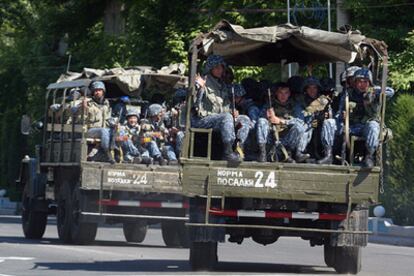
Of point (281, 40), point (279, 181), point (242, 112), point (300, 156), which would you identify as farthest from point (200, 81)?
point (279, 181)

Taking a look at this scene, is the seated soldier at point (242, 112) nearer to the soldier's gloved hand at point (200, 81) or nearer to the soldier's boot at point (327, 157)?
the soldier's gloved hand at point (200, 81)

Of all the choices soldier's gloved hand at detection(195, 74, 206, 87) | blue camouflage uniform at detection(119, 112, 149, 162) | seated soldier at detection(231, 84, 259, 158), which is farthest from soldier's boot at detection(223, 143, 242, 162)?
blue camouflage uniform at detection(119, 112, 149, 162)

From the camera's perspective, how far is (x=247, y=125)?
16500mm

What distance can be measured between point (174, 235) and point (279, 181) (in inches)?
316

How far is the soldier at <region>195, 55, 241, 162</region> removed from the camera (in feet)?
53.3

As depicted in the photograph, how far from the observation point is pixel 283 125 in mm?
16781

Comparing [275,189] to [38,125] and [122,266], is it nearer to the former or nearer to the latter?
[122,266]

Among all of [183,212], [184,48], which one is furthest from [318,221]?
[184,48]

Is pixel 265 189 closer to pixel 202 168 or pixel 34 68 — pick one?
pixel 202 168

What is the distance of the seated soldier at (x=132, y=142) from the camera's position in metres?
22.5

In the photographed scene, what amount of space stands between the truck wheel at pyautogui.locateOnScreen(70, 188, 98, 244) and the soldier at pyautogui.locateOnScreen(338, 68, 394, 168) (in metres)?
7.24

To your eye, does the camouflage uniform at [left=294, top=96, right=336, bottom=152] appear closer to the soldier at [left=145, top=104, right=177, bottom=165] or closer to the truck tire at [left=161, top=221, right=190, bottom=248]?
the soldier at [left=145, top=104, right=177, bottom=165]

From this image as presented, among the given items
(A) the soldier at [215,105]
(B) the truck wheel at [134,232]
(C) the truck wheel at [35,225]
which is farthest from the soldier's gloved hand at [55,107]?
(A) the soldier at [215,105]

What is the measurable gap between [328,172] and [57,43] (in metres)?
34.2
